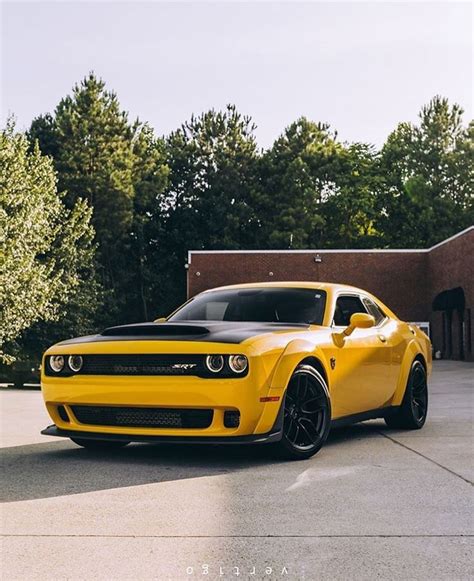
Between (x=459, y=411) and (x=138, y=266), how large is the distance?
174ft

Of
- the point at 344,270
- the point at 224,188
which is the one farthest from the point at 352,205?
the point at 344,270

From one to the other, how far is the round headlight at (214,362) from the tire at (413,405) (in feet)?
10.0

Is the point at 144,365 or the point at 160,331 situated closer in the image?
the point at 144,365

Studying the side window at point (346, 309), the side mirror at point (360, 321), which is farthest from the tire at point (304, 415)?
the side window at point (346, 309)

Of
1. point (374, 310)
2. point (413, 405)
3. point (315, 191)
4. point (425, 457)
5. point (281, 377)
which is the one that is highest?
point (315, 191)

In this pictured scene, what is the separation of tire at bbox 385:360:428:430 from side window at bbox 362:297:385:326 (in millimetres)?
627

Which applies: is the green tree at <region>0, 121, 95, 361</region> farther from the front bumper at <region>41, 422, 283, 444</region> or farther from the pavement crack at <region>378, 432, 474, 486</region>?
the front bumper at <region>41, 422, 283, 444</region>

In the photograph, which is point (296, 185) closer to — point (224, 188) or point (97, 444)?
point (224, 188)

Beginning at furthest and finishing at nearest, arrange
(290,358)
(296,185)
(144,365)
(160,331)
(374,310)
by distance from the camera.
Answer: (296,185)
(374,310)
(160,331)
(290,358)
(144,365)

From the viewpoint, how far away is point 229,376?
674 centimetres

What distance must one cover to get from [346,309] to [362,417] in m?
1.07

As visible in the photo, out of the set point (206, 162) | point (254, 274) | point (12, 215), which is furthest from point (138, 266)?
point (12, 215)

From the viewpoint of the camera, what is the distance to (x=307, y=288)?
862 centimetres

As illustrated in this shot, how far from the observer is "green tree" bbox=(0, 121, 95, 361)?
38.7 m
